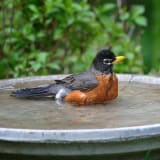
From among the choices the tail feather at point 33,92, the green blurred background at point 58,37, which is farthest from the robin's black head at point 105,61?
the green blurred background at point 58,37

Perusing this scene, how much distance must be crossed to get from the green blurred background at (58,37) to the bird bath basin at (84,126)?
56.1 inches

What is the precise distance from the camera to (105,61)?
412 cm

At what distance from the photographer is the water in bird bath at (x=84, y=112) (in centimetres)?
300

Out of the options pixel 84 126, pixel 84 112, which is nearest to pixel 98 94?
pixel 84 112

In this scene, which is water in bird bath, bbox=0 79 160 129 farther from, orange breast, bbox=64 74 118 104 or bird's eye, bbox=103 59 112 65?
bird's eye, bbox=103 59 112 65

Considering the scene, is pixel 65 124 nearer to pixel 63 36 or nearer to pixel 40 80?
pixel 40 80

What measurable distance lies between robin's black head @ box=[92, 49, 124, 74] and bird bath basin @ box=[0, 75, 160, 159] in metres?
0.20

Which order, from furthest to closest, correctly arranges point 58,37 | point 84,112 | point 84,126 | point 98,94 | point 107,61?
point 58,37 → point 107,61 → point 98,94 → point 84,112 → point 84,126

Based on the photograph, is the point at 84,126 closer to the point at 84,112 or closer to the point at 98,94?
the point at 84,112

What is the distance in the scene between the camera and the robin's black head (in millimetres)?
4082

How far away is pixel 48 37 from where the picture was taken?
596 cm

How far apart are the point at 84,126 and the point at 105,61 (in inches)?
48.8

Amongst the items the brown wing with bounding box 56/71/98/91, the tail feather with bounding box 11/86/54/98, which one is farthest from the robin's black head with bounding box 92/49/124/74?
the tail feather with bounding box 11/86/54/98

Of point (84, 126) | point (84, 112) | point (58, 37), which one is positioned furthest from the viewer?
point (58, 37)
